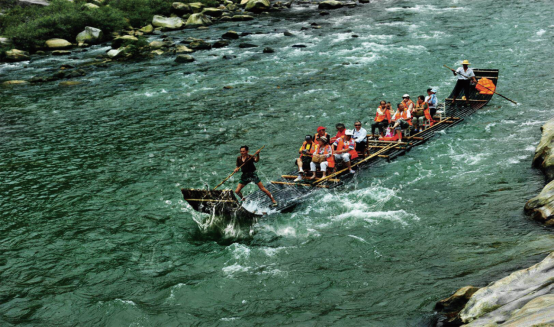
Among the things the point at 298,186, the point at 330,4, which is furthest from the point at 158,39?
the point at 298,186

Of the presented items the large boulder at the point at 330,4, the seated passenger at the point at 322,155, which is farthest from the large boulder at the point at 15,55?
the seated passenger at the point at 322,155

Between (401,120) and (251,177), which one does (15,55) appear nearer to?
(251,177)

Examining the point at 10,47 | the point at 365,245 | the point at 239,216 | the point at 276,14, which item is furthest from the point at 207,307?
the point at 276,14

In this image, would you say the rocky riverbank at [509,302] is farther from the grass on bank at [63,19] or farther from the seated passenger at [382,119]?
the grass on bank at [63,19]

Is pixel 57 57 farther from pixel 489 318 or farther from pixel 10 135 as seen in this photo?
pixel 489 318

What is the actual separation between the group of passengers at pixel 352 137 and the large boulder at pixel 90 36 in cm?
3353

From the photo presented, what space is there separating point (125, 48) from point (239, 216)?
30500 mm

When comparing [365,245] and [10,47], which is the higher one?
[10,47]

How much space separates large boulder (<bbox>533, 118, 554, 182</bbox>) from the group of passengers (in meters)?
5.06

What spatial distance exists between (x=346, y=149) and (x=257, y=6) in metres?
41.3

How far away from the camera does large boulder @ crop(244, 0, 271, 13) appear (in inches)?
2108

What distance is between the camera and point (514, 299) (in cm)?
809

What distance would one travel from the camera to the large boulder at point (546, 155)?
1494cm

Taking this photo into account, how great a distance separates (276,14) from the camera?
52312 millimetres
